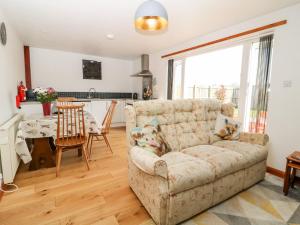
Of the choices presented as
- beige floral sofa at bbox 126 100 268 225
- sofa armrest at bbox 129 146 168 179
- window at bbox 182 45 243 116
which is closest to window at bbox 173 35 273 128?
window at bbox 182 45 243 116

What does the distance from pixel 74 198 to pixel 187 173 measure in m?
1.29

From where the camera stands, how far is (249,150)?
2045 mm

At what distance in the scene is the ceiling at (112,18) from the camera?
2.17 metres

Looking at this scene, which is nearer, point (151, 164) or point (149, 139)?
point (151, 164)

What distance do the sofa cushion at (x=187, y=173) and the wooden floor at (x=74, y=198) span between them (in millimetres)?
522

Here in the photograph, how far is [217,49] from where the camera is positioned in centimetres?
319

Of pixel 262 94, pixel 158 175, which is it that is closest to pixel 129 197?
pixel 158 175

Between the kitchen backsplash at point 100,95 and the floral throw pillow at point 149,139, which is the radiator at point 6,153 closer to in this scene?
the floral throw pillow at point 149,139

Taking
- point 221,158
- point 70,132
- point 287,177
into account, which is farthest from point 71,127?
point 287,177

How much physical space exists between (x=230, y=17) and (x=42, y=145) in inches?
138

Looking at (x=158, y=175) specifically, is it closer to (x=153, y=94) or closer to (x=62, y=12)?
(x=62, y=12)

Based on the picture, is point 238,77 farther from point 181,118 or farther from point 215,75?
point 181,118

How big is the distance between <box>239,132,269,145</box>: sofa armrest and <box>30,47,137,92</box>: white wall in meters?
4.22

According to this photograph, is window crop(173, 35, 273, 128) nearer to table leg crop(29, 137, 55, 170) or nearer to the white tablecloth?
the white tablecloth
